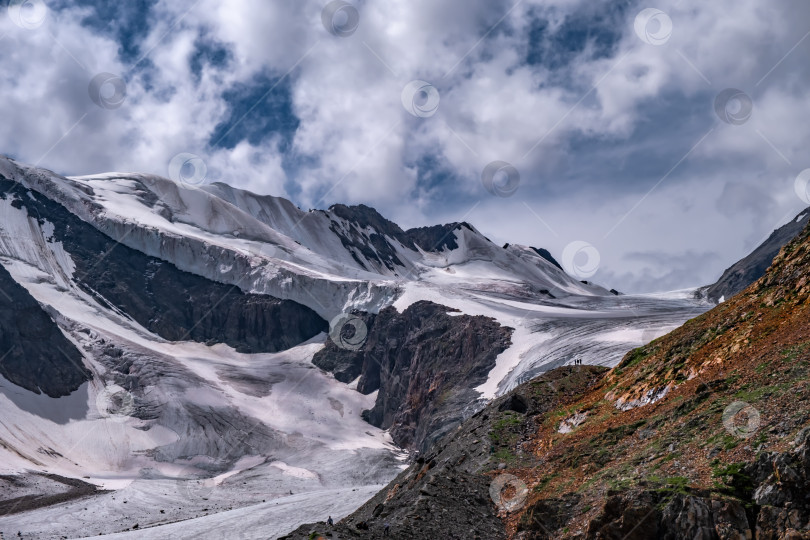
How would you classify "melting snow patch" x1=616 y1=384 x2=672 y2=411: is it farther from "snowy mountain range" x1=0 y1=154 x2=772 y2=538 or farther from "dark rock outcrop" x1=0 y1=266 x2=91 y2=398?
"dark rock outcrop" x1=0 y1=266 x2=91 y2=398

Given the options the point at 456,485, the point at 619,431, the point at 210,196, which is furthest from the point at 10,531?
the point at 210,196

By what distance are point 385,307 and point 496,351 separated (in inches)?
1810

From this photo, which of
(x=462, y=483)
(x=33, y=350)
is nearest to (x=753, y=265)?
(x=33, y=350)

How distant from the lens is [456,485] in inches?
918

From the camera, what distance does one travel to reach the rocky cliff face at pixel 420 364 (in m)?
102

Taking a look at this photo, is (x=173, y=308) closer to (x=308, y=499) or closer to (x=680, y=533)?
(x=308, y=499)

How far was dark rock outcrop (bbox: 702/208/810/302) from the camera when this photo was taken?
17800 centimetres

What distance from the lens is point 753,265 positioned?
181625 millimetres

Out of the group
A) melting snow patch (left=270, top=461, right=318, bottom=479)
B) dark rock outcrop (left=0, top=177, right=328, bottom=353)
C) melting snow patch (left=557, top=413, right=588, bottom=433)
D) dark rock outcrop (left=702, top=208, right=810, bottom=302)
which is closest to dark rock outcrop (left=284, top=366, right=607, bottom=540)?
melting snow patch (left=557, top=413, right=588, bottom=433)

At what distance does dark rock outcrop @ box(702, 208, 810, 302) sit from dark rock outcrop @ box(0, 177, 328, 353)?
109m

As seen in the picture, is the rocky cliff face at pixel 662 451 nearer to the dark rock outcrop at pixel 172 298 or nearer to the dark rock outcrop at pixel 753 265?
the dark rock outcrop at pixel 172 298

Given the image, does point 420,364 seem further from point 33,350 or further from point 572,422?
point 572,422

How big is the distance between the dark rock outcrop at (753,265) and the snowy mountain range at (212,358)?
25004mm

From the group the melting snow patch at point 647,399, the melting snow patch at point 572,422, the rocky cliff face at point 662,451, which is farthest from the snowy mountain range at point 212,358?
the melting snow patch at point 647,399
